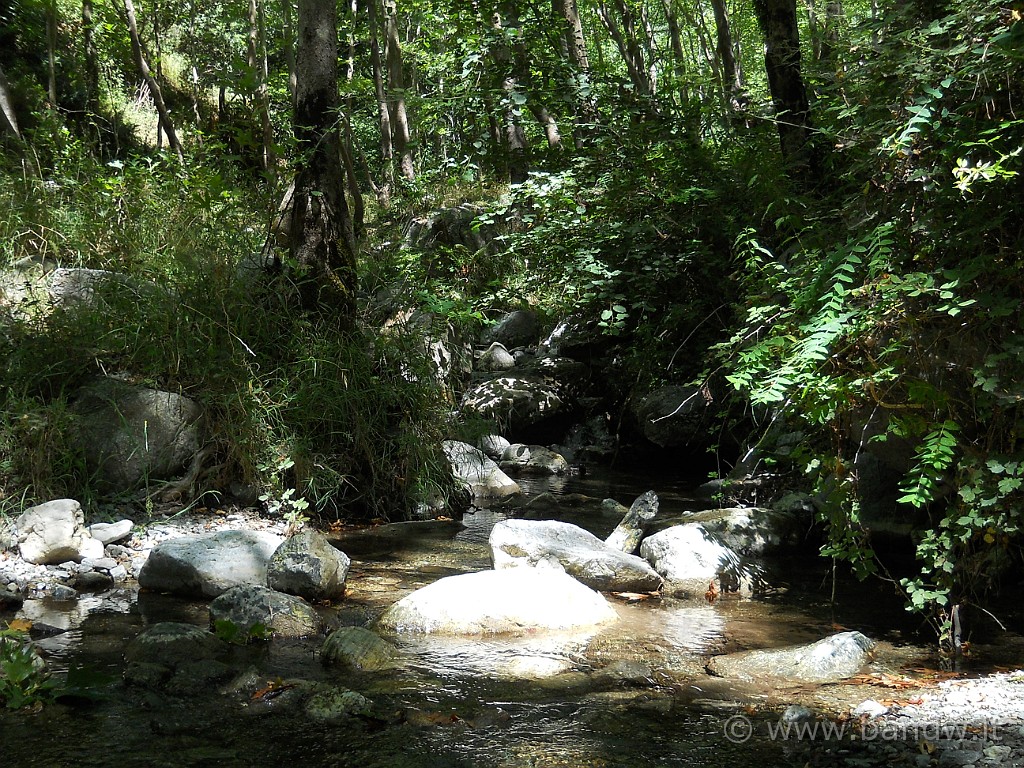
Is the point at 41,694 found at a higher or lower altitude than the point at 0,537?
lower

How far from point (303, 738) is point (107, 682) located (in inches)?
36.9

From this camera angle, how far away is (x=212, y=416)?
5910mm

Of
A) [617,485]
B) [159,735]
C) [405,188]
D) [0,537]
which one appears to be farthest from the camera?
[405,188]

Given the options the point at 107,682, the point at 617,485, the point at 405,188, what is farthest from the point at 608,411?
the point at 107,682

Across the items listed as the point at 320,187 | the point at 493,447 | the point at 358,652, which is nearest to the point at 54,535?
the point at 358,652

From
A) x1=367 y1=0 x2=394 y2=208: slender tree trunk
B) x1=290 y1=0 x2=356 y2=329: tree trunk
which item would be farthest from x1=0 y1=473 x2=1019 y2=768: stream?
x1=367 y1=0 x2=394 y2=208: slender tree trunk

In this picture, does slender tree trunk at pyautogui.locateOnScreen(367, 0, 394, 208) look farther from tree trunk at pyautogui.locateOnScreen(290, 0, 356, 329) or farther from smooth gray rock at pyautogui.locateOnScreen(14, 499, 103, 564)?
smooth gray rock at pyautogui.locateOnScreen(14, 499, 103, 564)

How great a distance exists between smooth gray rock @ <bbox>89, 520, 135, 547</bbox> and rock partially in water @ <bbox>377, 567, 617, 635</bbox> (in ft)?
6.46

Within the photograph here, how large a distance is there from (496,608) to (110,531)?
102 inches

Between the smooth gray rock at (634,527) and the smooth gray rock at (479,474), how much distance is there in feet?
5.47

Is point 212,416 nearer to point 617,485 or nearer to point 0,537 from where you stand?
point 0,537

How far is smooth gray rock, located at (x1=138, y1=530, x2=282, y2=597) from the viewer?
14.8 ft

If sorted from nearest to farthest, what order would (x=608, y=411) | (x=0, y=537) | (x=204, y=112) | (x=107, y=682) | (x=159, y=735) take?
(x=159, y=735), (x=107, y=682), (x=0, y=537), (x=608, y=411), (x=204, y=112)

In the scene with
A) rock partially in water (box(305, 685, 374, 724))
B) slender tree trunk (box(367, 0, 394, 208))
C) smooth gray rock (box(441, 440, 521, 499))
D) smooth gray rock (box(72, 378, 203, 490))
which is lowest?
rock partially in water (box(305, 685, 374, 724))
